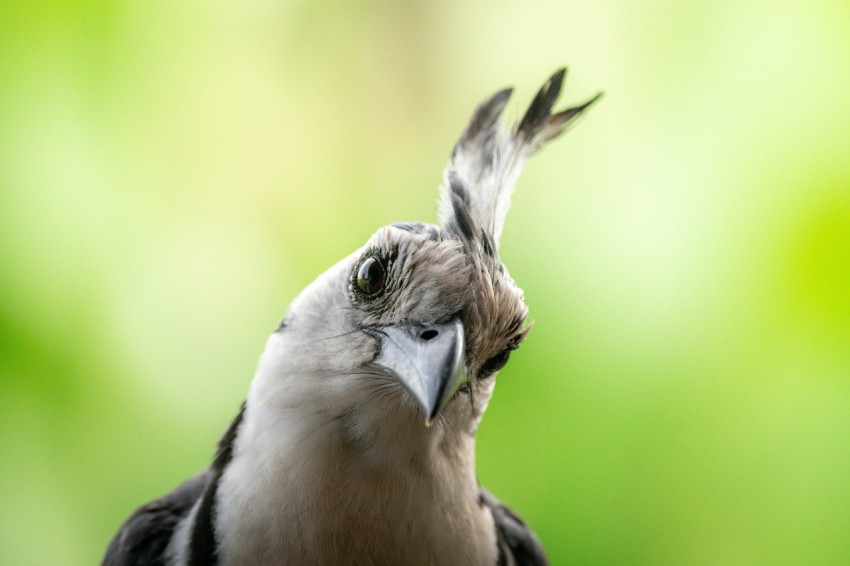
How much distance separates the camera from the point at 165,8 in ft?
4.82

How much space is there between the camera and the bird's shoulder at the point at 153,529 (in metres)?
1.04

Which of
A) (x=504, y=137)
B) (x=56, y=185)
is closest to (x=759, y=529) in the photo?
(x=504, y=137)

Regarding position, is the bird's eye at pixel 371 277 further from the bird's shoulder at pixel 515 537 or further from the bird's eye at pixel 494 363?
the bird's shoulder at pixel 515 537

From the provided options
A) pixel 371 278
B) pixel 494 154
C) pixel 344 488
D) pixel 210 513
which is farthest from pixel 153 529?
pixel 494 154

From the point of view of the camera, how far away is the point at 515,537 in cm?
116

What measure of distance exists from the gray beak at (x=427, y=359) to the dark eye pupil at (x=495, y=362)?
9cm

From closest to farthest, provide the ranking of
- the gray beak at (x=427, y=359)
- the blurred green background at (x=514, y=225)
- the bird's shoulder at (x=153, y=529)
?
1. the gray beak at (x=427, y=359)
2. the bird's shoulder at (x=153, y=529)
3. the blurred green background at (x=514, y=225)

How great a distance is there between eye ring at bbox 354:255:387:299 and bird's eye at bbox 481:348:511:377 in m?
0.14

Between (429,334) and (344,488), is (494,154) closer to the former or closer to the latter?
(429,334)

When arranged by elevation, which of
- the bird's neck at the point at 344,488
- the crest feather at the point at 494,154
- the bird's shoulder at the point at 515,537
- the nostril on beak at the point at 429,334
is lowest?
the bird's shoulder at the point at 515,537

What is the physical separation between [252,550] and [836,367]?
1063 mm

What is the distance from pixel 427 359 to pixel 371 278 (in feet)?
0.48

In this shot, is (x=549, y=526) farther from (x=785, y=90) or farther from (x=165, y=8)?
(x=165, y=8)

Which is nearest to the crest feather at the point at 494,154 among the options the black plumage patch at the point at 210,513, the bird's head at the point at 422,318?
the bird's head at the point at 422,318
